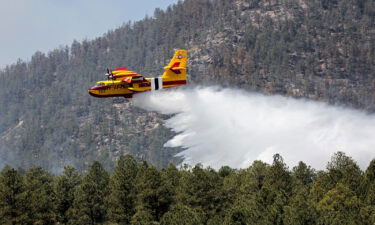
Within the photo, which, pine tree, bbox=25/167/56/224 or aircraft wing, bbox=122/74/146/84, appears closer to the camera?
pine tree, bbox=25/167/56/224

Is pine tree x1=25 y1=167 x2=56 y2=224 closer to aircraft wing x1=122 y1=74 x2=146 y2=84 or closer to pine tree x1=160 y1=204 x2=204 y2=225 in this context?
pine tree x1=160 y1=204 x2=204 y2=225

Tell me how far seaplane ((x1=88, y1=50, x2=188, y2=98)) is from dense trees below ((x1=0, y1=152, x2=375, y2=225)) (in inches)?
353

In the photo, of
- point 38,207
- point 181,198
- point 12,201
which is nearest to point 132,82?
point 181,198

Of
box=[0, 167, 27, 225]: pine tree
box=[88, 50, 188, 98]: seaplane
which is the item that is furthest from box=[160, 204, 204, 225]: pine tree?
box=[88, 50, 188, 98]: seaplane

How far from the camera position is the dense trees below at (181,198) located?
233 feet

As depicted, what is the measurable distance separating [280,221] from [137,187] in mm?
22778

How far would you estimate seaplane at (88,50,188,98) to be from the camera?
8875cm

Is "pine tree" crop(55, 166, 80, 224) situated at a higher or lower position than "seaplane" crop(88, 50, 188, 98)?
lower

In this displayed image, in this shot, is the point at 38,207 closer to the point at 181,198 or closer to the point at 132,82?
the point at 181,198

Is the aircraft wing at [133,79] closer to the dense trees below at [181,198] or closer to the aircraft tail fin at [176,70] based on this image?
the aircraft tail fin at [176,70]

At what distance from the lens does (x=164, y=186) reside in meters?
87.5

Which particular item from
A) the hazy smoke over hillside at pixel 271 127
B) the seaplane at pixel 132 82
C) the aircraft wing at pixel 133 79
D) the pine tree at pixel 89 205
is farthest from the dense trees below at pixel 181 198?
the hazy smoke over hillside at pixel 271 127

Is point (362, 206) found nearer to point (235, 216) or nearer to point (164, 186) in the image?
point (235, 216)

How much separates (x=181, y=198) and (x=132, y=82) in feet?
46.5
